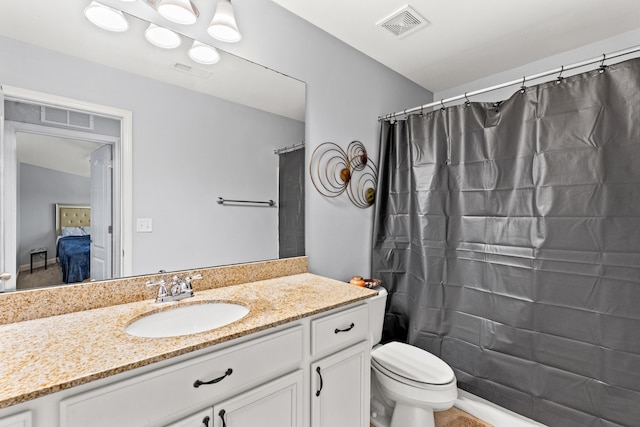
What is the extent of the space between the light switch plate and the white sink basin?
37 centimetres

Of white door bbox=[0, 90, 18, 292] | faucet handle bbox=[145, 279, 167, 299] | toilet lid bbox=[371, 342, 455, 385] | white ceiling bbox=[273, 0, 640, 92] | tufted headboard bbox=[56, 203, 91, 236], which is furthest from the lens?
white ceiling bbox=[273, 0, 640, 92]

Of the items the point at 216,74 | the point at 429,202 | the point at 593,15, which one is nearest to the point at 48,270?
the point at 216,74

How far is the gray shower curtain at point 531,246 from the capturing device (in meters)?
1.40

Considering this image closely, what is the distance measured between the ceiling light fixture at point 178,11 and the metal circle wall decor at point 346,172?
92 cm

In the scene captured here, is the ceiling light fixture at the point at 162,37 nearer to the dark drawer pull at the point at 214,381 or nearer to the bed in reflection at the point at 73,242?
the bed in reflection at the point at 73,242

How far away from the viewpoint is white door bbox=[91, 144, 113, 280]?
1.20 m

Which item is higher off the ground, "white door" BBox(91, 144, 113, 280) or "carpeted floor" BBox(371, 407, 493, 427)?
"white door" BBox(91, 144, 113, 280)

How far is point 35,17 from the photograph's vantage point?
1.08 m

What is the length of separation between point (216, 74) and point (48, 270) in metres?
1.10

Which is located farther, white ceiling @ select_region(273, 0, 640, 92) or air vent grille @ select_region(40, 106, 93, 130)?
white ceiling @ select_region(273, 0, 640, 92)

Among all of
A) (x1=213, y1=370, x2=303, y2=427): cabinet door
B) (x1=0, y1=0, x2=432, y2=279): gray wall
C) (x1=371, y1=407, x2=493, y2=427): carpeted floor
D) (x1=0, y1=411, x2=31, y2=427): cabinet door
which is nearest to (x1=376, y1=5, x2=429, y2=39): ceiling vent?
(x1=0, y1=0, x2=432, y2=279): gray wall

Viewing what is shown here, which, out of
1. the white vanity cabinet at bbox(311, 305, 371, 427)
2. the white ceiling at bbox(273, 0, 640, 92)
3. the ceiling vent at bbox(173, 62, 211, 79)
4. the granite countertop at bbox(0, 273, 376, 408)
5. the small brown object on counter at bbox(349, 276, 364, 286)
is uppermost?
the white ceiling at bbox(273, 0, 640, 92)

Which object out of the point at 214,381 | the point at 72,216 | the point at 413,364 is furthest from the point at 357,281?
the point at 72,216

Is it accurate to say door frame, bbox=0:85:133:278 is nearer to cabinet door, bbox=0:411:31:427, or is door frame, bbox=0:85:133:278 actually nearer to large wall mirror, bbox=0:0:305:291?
large wall mirror, bbox=0:0:305:291
